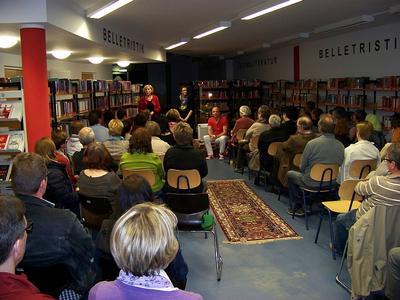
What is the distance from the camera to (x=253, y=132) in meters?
8.14

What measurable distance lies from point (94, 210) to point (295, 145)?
3.26 m

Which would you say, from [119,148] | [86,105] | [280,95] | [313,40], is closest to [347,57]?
[313,40]

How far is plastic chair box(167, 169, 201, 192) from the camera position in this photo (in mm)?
4770

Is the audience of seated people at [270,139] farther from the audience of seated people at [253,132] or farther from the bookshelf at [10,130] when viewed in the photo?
the bookshelf at [10,130]

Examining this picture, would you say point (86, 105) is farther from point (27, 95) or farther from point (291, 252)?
point (291, 252)

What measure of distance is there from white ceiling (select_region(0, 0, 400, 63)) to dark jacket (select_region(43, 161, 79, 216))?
194 centimetres

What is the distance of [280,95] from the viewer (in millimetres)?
13805

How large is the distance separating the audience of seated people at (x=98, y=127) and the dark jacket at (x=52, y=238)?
4262 millimetres

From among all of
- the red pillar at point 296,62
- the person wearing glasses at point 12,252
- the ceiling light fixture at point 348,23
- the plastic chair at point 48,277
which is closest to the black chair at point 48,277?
the plastic chair at point 48,277

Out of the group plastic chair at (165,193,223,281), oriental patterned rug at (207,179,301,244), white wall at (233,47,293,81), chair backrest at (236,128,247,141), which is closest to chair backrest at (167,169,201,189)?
plastic chair at (165,193,223,281)

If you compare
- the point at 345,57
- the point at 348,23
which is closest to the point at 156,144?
the point at 348,23

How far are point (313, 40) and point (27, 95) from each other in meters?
8.81

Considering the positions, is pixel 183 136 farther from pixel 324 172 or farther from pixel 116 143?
pixel 324 172

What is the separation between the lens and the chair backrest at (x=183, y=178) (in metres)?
4.77
